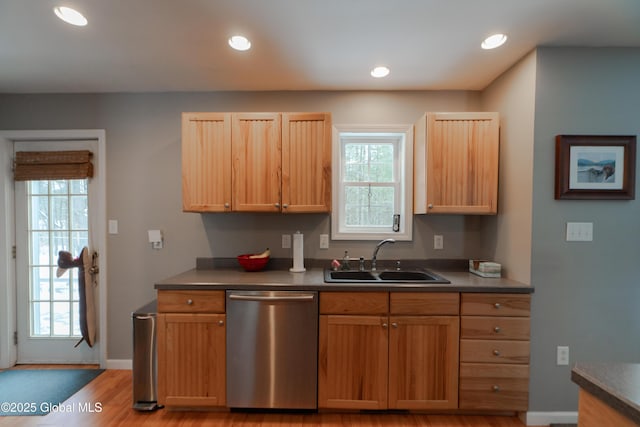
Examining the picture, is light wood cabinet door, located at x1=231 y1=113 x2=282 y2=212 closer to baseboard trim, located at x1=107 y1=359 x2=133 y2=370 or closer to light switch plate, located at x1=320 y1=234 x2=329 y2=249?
light switch plate, located at x1=320 y1=234 x2=329 y2=249

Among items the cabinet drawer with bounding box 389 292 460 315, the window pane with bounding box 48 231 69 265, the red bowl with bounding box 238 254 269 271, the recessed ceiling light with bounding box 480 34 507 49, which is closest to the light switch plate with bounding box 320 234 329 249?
the red bowl with bounding box 238 254 269 271

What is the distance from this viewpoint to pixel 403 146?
8.02 ft

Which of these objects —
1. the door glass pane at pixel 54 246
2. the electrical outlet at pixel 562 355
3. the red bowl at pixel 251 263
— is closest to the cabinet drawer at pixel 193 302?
the red bowl at pixel 251 263

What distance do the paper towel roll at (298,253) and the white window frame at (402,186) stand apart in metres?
0.34

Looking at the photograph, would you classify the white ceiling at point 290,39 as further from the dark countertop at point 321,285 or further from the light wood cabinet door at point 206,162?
the dark countertop at point 321,285

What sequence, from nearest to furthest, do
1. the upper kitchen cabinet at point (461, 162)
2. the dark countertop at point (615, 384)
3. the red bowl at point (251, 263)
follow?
1. the dark countertop at point (615, 384)
2. the upper kitchen cabinet at point (461, 162)
3. the red bowl at point (251, 263)

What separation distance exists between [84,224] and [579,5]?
390 centimetres

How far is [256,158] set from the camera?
6.99 feet

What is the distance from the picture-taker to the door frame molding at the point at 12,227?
8.02ft

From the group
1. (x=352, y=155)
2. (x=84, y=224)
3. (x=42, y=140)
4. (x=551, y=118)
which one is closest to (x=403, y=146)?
(x=352, y=155)

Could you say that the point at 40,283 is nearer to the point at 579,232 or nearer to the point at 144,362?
the point at 144,362

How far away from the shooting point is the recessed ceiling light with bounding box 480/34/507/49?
170 cm

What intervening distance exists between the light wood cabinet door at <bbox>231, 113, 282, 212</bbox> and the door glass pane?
1.56m

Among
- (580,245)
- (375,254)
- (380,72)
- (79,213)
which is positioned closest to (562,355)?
(580,245)
